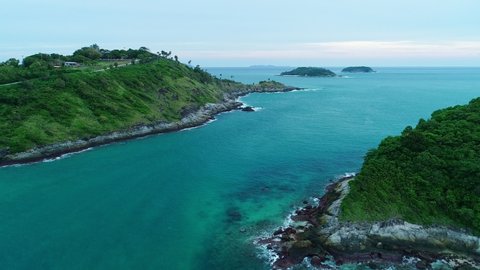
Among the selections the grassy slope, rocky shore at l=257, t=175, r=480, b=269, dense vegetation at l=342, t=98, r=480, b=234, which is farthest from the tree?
dense vegetation at l=342, t=98, r=480, b=234

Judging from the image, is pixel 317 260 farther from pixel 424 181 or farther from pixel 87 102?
pixel 87 102

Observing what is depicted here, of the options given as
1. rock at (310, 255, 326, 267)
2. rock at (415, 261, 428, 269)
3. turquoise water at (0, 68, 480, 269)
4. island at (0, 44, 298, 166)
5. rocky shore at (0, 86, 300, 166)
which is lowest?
rock at (415, 261, 428, 269)

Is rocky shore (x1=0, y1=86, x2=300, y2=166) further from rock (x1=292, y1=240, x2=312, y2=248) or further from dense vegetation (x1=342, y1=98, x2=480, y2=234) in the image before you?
dense vegetation (x1=342, y1=98, x2=480, y2=234)

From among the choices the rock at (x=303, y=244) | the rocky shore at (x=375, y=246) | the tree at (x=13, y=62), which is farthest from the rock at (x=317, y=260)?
the tree at (x=13, y=62)

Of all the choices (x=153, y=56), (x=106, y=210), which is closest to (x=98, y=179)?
(x=106, y=210)

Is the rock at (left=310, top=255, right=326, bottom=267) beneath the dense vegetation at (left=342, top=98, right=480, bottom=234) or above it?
beneath

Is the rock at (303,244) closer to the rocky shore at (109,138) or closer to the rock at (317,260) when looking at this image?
the rock at (317,260)

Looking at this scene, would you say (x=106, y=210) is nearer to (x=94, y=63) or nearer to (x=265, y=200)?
(x=265, y=200)

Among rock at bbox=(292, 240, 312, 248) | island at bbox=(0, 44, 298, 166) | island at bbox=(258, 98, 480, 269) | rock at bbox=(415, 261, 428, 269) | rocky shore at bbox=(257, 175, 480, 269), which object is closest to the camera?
rock at bbox=(415, 261, 428, 269)
